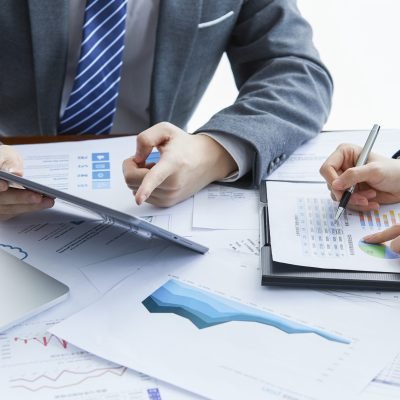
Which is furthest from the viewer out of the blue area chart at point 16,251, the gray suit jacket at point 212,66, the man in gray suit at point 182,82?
the gray suit jacket at point 212,66

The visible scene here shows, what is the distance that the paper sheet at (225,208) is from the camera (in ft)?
2.83

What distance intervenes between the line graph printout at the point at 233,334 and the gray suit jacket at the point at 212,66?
11.6 inches

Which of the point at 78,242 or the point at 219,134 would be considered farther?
the point at 219,134

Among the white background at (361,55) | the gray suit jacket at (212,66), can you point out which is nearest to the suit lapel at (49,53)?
the gray suit jacket at (212,66)

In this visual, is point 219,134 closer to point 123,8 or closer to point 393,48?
point 123,8

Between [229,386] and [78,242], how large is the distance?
34 cm

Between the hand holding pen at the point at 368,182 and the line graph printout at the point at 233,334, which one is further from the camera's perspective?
the hand holding pen at the point at 368,182

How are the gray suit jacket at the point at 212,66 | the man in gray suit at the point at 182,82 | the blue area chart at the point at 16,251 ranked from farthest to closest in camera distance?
the gray suit jacket at the point at 212,66, the man in gray suit at the point at 182,82, the blue area chart at the point at 16,251

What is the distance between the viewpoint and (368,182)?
869mm

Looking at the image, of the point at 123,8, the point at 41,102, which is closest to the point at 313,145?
the point at 123,8

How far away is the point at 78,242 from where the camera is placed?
0.84m

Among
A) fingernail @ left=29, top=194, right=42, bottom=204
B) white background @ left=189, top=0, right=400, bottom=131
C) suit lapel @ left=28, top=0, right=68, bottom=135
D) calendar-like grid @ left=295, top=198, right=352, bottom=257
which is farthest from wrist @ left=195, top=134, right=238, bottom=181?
white background @ left=189, top=0, right=400, bottom=131

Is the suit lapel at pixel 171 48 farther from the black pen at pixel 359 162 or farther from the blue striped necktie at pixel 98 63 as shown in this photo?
the black pen at pixel 359 162

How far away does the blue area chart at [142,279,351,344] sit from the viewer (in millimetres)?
657
